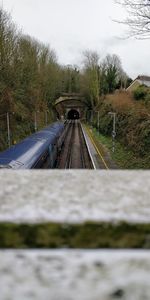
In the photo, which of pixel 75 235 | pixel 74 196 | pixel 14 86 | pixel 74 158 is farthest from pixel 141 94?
pixel 75 235

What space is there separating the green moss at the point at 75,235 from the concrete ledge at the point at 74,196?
2 cm

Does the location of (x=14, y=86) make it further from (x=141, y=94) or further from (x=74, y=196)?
(x=74, y=196)

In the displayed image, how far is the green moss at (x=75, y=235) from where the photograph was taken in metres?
0.81

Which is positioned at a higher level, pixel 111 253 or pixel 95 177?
pixel 95 177

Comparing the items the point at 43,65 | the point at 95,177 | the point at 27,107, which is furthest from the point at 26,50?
the point at 95,177

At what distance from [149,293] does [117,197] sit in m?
0.31

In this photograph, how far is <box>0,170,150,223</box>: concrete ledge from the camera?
2.74 feet

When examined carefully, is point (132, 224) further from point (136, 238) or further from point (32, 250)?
point (32, 250)

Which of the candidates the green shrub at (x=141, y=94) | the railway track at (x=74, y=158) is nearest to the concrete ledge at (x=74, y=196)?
the railway track at (x=74, y=158)

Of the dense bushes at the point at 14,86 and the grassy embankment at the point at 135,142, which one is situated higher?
the dense bushes at the point at 14,86

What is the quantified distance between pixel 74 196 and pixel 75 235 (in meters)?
0.19

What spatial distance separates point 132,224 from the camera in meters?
0.81

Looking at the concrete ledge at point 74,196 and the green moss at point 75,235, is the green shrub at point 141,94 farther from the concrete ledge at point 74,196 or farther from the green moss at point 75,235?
the green moss at point 75,235

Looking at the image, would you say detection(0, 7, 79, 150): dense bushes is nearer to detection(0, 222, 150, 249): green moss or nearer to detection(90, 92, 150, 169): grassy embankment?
detection(90, 92, 150, 169): grassy embankment
